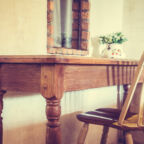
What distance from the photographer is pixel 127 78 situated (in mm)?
1667

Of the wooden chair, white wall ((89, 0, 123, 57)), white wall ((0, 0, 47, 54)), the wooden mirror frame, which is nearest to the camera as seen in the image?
the wooden chair

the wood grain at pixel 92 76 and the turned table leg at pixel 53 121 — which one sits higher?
the wood grain at pixel 92 76

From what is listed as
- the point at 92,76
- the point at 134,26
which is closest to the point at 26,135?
the point at 92,76

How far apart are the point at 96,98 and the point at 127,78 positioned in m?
0.82

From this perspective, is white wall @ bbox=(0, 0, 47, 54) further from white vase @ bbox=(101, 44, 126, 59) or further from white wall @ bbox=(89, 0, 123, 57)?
white wall @ bbox=(89, 0, 123, 57)

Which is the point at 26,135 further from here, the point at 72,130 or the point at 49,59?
the point at 49,59

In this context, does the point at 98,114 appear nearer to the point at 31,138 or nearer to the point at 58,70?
the point at 31,138

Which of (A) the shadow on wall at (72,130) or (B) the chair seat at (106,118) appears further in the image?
(A) the shadow on wall at (72,130)

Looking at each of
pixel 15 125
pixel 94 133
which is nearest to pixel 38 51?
pixel 15 125

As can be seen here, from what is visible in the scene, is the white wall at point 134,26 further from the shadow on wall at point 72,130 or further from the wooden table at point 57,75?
the wooden table at point 57,75

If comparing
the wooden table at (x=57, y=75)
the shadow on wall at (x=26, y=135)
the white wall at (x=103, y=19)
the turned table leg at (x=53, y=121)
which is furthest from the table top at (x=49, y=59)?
the white wall at (x=103, y=19)

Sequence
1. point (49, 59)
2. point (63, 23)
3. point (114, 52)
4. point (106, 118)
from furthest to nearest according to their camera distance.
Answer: point (63, 23)
point (114, 52)
point (106, 118)
point (49, 59)

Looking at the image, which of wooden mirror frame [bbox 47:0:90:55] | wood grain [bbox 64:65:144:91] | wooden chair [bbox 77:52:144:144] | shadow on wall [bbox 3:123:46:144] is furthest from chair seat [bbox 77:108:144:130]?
wooden mirror frame [bbox 47:0:90:55]

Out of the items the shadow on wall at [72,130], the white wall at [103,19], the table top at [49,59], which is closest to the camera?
the table top at [49,59]
